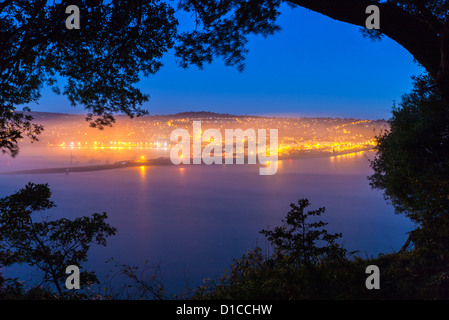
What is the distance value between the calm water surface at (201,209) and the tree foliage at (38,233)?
962 inches

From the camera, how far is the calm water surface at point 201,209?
43.4m

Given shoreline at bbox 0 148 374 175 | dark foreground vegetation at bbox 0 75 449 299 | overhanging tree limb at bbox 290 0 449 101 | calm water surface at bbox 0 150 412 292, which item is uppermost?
overhanging tree limb at bbox 290 0 449 101

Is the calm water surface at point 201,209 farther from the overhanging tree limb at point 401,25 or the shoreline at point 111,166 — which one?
the overhanging tree limb at point 401,25

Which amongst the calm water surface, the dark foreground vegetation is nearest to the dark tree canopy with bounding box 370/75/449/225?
the dark foreground vegetation

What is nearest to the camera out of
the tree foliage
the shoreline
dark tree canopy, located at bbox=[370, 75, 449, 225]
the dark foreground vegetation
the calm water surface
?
the dark foreground vegetation

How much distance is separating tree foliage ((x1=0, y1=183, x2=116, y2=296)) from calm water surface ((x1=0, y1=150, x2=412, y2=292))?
24.4 meters

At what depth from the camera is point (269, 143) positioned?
132000mm

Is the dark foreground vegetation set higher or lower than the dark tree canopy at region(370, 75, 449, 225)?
lower

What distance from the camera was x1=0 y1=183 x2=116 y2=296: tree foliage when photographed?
4.89m

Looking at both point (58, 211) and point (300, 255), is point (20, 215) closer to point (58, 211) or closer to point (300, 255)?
point (300, 255)

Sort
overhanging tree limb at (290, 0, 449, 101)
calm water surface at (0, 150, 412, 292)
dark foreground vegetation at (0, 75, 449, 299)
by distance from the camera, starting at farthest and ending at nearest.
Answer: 1. calm water surface at (0, 150, 412, 292)
2. dark foreground vegetation at (0, 75, 449, 299)
3. overhanging tree limb at (290, 0, 449, 101)

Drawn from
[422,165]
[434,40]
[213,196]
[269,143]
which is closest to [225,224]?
[213,196]

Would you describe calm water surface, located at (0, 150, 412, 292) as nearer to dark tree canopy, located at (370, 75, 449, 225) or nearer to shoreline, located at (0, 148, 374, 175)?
shoreline, located at (0, 148, 374, 175)

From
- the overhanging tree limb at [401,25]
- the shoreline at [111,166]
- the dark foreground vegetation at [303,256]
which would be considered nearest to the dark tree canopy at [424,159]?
the dark foreground vegetation at [303,256]
